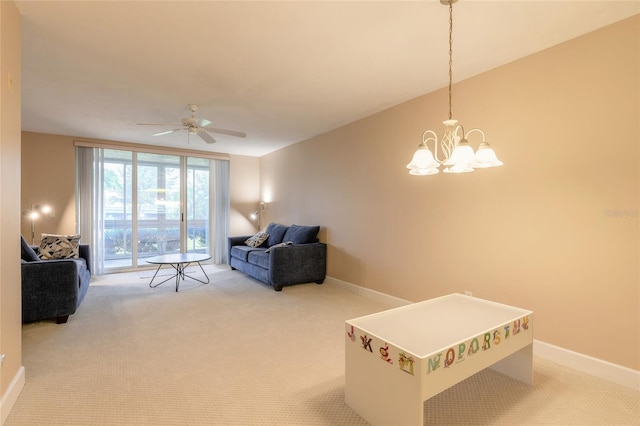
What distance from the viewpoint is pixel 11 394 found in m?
1.77

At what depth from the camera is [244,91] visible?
3.22 metres

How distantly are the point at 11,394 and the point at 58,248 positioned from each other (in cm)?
283

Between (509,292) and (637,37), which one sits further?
(509,292)

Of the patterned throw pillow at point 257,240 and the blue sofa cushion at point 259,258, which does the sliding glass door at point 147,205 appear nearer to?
the patterned throw pillow at point 257,240

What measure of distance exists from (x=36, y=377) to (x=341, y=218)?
11.5ft

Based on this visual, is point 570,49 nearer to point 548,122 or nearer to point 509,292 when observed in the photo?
point 548,122

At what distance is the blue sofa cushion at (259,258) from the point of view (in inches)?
177

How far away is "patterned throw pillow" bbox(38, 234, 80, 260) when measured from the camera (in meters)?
3.90

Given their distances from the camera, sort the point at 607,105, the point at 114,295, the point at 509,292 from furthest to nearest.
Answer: the point at 114,295
the point at 509,292
the point at 607,105

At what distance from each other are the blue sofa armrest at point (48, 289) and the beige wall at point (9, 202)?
1.18 m

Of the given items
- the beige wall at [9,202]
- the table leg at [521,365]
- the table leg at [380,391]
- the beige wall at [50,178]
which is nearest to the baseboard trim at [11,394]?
the beige wall at [9,202]

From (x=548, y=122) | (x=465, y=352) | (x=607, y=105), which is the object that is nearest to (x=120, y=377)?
(x=465, y=352)

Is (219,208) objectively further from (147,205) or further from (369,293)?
(369,293)

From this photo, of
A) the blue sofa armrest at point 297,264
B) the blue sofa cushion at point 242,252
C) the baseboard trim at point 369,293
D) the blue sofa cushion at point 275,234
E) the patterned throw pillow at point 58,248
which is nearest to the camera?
the baseboard trim at point 369,293
